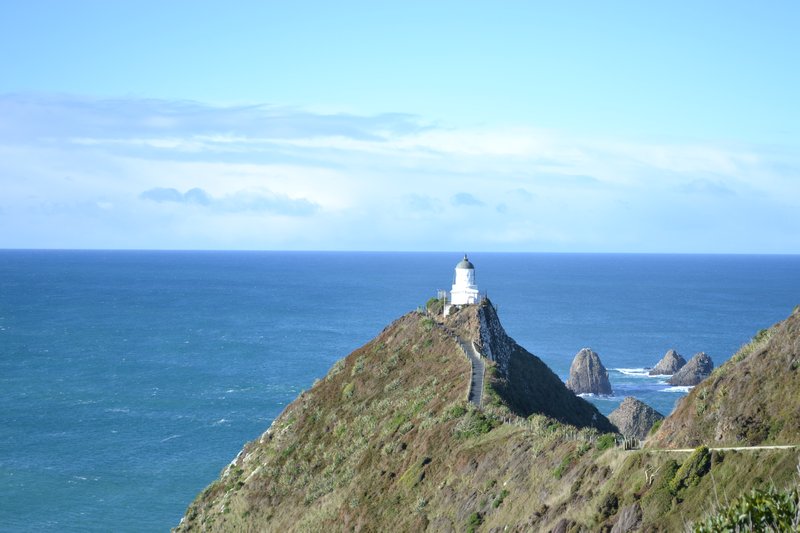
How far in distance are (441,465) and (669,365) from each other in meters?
94.4

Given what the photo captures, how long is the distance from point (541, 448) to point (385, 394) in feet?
70.4

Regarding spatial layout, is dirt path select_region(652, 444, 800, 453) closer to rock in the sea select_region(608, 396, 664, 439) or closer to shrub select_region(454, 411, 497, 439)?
shrub select_region(454, 411, 497, 439)

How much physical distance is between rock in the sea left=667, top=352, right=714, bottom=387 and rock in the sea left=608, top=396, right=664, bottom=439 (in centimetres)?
3424

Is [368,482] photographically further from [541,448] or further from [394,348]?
[394,348]

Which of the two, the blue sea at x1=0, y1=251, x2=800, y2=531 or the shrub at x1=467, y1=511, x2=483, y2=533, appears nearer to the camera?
the shrub at x1=467, y1=511, x2=483, y2=533

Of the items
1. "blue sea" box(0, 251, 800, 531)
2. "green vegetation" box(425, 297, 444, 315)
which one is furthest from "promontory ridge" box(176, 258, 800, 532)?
"blue sea" box(0, 251, 800, 531)

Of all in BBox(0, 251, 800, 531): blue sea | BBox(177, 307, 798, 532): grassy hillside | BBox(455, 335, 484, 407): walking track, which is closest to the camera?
BBox(177, 307, 798, 532): grassy hillside

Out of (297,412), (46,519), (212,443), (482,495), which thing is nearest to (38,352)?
(212,443)

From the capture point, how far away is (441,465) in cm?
4328

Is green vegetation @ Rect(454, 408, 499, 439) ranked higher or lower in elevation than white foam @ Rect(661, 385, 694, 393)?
higher

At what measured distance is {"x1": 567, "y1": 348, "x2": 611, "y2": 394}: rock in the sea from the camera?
118 meters

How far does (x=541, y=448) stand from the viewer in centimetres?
3825

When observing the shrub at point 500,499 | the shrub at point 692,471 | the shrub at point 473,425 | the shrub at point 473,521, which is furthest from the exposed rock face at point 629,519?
the shrub at point 473,425

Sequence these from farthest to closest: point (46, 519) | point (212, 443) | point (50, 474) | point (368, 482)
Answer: point (212, 443) < point (50, 474) < point (46, 519) < point (368, 482)
